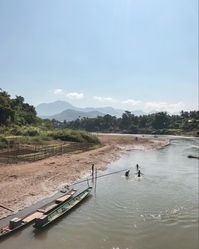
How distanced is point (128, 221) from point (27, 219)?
7643 mm

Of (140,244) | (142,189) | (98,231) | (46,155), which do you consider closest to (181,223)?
(140,244)

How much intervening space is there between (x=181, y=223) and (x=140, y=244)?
5.29 m

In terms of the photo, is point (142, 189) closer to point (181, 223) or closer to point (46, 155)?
point (181, 223)

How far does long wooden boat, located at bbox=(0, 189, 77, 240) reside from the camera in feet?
59.4

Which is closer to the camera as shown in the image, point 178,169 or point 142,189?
point 142,189

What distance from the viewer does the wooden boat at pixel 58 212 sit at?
63.8ft

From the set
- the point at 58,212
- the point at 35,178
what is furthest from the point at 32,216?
the point at 35,178

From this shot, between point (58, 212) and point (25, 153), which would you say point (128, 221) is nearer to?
point (58, 212)

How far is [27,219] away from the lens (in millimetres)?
20156

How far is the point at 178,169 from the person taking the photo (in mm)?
47281

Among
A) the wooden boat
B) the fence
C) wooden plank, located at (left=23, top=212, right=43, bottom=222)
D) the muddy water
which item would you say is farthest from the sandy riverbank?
the muddy water

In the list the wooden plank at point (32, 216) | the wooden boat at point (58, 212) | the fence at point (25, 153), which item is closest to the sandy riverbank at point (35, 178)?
the fence at point (25, 153)

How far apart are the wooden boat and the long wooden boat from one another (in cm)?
32

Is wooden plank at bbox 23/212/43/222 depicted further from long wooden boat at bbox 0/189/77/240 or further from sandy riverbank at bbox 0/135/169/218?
sandy riverbank at bbox 0/135/169/218
